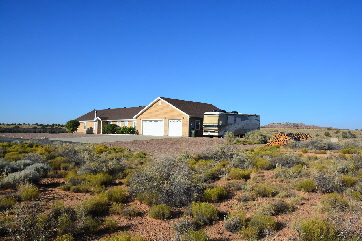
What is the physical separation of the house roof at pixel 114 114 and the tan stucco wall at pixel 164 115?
4.71m

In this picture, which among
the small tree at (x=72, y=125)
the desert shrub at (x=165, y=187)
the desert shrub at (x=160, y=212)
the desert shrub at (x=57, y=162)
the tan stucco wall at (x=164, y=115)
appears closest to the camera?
the desert shrub at (x=160, y=212)

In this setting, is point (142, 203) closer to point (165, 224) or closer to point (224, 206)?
point (165, 224)

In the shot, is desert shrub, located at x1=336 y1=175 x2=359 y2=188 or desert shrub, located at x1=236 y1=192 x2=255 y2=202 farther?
desert shrub, located at x1=336 y1=175 x2=359 y2=188

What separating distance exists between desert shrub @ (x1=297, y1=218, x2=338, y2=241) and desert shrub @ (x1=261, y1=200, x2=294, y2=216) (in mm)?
1144

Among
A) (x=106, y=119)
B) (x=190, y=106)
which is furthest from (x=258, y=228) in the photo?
(x=106, y=119)

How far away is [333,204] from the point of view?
681 centimetres

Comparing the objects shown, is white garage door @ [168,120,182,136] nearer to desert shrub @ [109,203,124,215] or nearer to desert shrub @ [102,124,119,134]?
desert shrub @ [102,124,119,134]

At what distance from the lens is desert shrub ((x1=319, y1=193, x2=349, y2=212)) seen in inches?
259

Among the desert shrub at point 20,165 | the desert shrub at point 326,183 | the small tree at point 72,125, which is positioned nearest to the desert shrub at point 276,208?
the desert shrub at point 326,183

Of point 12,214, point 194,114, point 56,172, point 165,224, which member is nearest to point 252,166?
point 165,224

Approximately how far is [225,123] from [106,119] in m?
22.4

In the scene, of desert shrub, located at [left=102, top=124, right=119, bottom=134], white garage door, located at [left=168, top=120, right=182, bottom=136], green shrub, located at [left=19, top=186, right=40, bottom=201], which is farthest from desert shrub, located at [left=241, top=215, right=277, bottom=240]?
desert shrub, located at [left=102, top=124, right=119, bottom=134]

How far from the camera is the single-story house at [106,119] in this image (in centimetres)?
4131

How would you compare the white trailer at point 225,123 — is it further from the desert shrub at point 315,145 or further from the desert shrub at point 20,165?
the desert shrub at point 20,165
